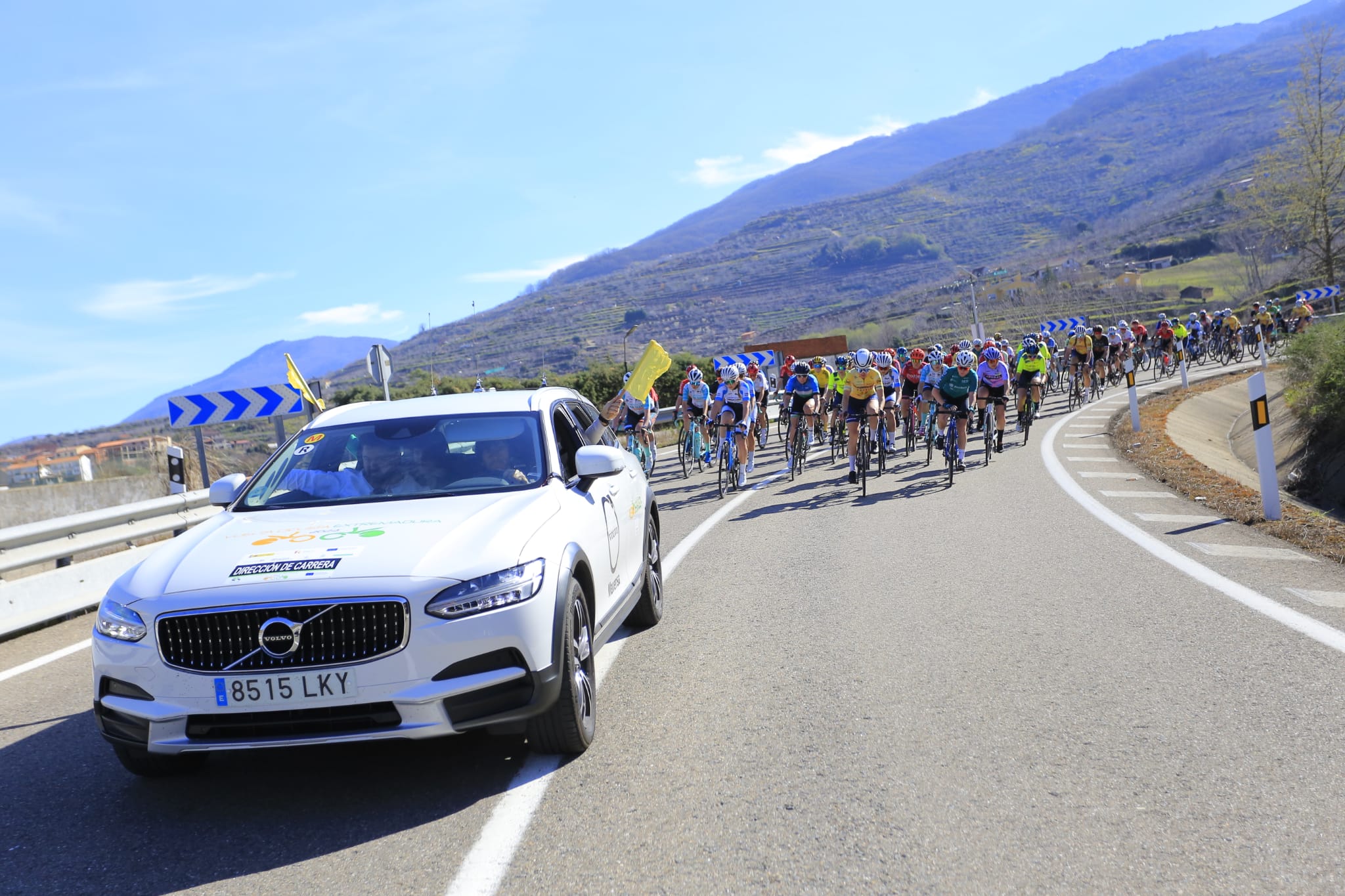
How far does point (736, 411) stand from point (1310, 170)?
1699 inches

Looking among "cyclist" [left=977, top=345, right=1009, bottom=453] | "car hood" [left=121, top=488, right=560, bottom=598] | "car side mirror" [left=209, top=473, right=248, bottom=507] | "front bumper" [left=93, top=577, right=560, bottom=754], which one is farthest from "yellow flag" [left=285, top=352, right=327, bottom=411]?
"front bumper" [left=93, top=577, right=560, bottom=754]

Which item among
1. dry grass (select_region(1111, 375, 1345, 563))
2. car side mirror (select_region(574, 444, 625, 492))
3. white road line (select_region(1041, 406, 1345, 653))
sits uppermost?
car side mirror (select_region(574, 444, 625, 492))

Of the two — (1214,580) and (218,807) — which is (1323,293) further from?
(218,807)

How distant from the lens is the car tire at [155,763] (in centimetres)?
451

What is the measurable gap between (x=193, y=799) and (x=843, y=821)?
8.46ft

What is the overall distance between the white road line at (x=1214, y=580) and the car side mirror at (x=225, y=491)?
226 inches

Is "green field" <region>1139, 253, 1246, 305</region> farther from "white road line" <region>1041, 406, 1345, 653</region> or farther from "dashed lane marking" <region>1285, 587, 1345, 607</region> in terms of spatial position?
"dashed lane marking" <region>1285, 587, 1345, 607</region>

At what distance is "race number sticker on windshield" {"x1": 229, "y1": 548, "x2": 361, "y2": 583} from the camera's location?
4250 millimetres

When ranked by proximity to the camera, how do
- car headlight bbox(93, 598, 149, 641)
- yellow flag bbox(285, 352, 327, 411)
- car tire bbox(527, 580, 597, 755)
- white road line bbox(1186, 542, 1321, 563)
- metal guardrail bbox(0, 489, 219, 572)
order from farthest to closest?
yellow flag bbox(285, 352, 327, 411) → metal guardrail bbox(0, 489, 219, 572) → white road line bbox(1186, 542, 1321, 563) → car tire bbox(527, 580, 597, 755) → car headlight bbox(93, 598, 149, 641)

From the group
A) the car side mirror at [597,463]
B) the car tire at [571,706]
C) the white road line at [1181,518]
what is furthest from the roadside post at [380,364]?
the car tire at [571,706]

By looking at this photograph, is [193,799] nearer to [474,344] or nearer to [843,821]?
[843,821]

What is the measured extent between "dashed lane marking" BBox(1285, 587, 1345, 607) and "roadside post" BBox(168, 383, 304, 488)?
1134cm

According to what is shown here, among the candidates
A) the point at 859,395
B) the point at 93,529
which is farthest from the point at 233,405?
the point at 859,395

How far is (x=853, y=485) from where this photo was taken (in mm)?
15914
